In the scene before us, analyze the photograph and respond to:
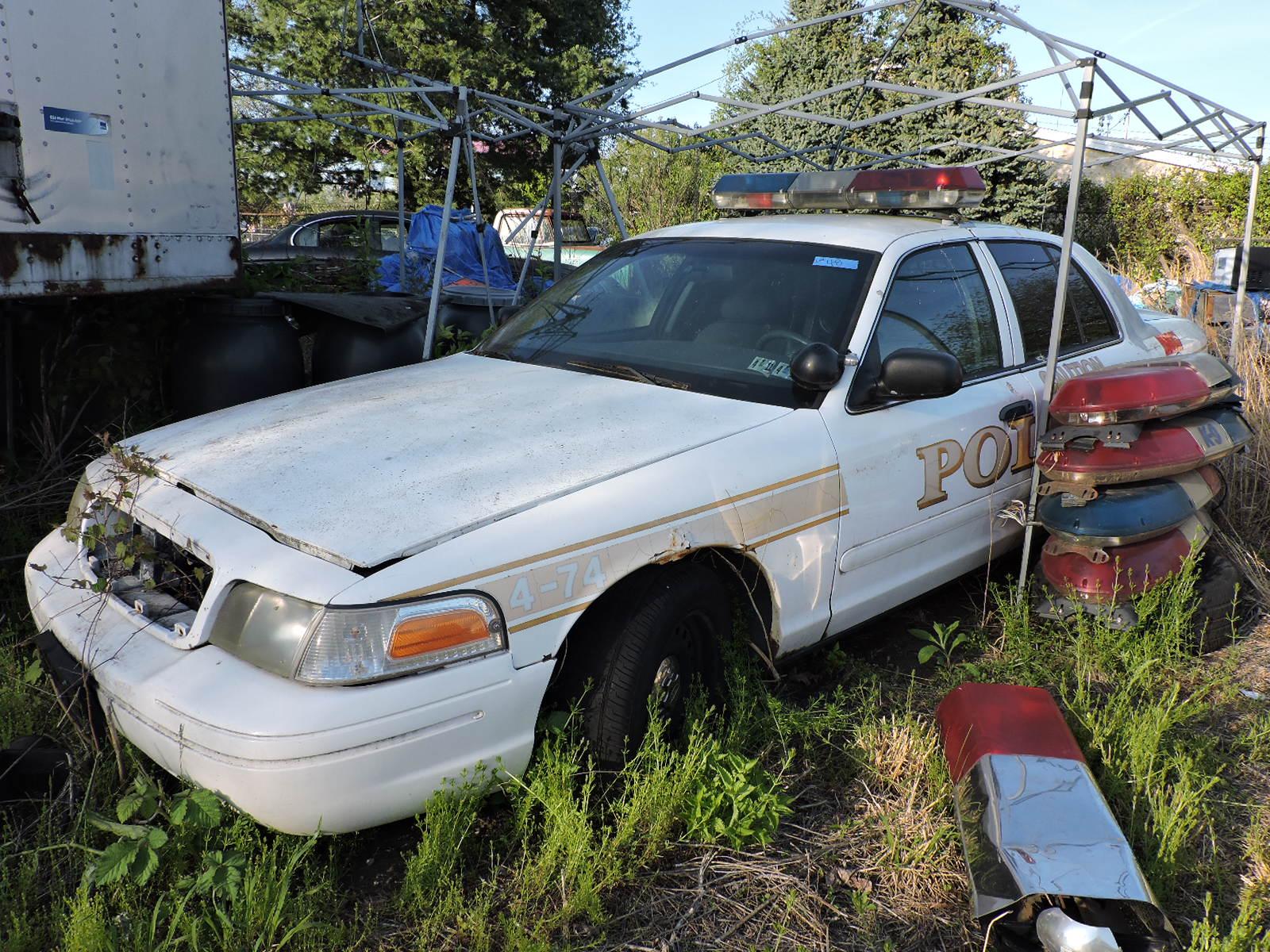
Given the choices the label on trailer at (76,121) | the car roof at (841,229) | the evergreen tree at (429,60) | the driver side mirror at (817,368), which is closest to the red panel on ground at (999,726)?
the driver side mirror at (817,368)

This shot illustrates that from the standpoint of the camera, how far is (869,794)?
8.95ft

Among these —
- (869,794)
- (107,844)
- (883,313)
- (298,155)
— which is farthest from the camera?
(298,155)

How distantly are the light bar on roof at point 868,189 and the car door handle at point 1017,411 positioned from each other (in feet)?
2.64

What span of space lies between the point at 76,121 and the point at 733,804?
3624 mm

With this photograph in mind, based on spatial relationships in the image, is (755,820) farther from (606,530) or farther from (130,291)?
(130,291)

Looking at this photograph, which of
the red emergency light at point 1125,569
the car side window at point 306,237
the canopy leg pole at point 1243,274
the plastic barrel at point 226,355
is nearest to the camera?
the red emergency light at point 1125,569

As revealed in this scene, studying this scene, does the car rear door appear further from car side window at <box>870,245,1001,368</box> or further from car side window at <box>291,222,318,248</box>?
car side window at <box>291,222,318,248</box>

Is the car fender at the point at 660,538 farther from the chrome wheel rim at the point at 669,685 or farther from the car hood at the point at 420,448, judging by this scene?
the chrome wheel rim at the point at 669,685

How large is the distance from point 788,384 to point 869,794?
123 cm

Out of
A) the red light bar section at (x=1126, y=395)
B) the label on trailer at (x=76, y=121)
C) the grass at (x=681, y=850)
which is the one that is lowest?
the grass at (x=681, y=850)

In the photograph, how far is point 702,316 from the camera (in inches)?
139

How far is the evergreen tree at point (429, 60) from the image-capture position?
63.7ft

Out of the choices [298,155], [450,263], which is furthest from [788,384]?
[298,155]

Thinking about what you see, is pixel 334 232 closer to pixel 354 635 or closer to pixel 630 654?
pixel 630 654
